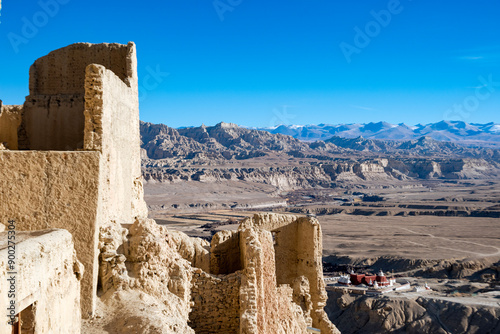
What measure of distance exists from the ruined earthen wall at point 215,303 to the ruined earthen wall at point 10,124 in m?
4.78

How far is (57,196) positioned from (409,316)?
28867 mm

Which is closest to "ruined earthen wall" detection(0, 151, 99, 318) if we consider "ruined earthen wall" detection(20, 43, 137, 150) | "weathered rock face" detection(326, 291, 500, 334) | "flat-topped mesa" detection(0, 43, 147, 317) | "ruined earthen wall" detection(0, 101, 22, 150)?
"flat-topped mesa" detection(0, 43, 147, 317)

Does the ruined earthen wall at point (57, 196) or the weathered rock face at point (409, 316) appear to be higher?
the ruined earthen wall at point (57, 196)

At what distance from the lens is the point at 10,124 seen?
11.1m

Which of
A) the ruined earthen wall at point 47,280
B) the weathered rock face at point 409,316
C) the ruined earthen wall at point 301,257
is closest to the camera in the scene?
the ruined earthen wall at point 47,280

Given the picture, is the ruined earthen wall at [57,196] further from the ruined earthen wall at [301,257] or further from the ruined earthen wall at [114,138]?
the ruined earthen wall at [301,257]

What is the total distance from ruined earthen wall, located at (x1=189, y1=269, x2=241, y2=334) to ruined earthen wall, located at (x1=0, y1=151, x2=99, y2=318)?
225 cm

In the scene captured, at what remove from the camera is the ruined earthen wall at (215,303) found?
9.73 m

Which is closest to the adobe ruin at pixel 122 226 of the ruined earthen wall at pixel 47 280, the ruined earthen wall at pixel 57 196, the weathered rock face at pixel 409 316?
the ruined earthen wall at pixel 57 196

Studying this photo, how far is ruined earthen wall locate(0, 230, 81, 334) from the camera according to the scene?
15.7 feet

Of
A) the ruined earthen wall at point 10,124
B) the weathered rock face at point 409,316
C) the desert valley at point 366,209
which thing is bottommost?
the weathered rock face at point 409,316

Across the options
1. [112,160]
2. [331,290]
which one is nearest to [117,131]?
[112,160]

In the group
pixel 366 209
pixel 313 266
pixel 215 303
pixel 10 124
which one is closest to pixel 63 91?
pixel 10 124

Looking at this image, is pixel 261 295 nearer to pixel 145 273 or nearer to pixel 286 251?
pixel 145 273
